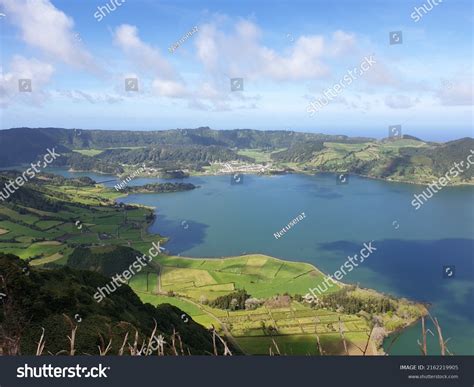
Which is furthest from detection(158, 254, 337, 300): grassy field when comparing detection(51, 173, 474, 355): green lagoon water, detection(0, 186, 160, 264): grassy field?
detection(0, 186, 160, 264): grassy field

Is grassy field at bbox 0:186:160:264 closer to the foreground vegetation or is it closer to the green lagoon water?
the foreground vegetation

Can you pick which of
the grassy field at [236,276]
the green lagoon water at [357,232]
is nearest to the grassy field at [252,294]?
the grassy field at [236,276]

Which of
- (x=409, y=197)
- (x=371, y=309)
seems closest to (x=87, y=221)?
(x=371, y=309)

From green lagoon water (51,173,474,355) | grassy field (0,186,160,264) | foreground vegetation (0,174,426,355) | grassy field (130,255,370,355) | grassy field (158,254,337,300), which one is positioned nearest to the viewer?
foreground vegetation (0,174,426,355)

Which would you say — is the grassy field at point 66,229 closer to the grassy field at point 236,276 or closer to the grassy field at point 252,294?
the grassy field at point 236,276

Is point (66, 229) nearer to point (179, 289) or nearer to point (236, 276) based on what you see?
point (179, 289)

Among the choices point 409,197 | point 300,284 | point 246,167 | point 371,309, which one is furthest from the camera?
point 246,167

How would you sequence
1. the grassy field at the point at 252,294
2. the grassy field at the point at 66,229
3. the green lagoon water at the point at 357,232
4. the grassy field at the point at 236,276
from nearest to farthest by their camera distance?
the grassy field at the point at 252,294 → the grassy field at the point at 236,276 → the green lagoon water at the point at 357,232 → the grassy field at the point at 66,229

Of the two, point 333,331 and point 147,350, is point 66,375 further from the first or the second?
point 333,331
